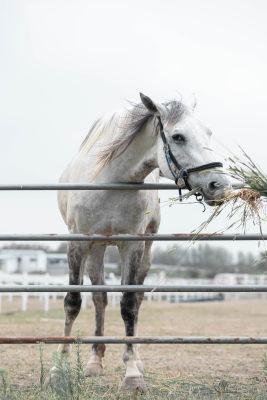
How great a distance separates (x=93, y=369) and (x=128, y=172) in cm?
196

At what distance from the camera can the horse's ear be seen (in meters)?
3.96

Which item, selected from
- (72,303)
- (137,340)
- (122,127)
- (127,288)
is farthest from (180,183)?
(72,303)

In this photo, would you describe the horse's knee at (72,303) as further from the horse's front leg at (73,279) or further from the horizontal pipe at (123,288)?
the horizontal pipe at (123,288)

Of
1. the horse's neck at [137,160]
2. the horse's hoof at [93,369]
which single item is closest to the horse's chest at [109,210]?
the horse's neck at [137,160]

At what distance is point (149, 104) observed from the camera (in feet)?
13.2

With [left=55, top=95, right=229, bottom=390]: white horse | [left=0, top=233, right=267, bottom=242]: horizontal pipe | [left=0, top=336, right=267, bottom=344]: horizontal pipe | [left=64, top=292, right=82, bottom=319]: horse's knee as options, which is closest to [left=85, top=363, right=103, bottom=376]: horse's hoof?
[left=55, top=95, right=229, bottom=390]: white horse

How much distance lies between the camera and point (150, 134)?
417cm

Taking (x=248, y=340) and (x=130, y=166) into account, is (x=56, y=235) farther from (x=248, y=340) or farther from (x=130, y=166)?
(x=248, y=340)

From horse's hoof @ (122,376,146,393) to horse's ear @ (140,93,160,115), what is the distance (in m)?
2.08

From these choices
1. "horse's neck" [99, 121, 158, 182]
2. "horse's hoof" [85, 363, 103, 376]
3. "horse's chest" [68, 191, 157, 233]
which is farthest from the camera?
"horse's hoof" [85, 363, 103, 376]

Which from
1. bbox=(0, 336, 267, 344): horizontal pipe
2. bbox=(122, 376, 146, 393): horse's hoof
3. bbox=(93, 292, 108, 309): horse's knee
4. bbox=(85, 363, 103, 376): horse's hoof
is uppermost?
bbox=(0, 336, 267, 344): horizontal pipe

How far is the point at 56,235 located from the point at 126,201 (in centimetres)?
92

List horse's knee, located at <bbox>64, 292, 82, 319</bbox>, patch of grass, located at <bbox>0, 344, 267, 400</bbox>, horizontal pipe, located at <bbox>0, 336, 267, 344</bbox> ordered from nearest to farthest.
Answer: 1. patch of grass, located at <bbox>0, 344, 267, 400</bbox>
2. horizontal pipe, located at <bbox>0, 336, 267, 344</bbox>
3. horse's knee, located at <bbox>64, 292, 82, 319</bbox>

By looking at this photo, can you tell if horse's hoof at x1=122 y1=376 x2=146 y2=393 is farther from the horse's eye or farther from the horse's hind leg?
the horse's eye
